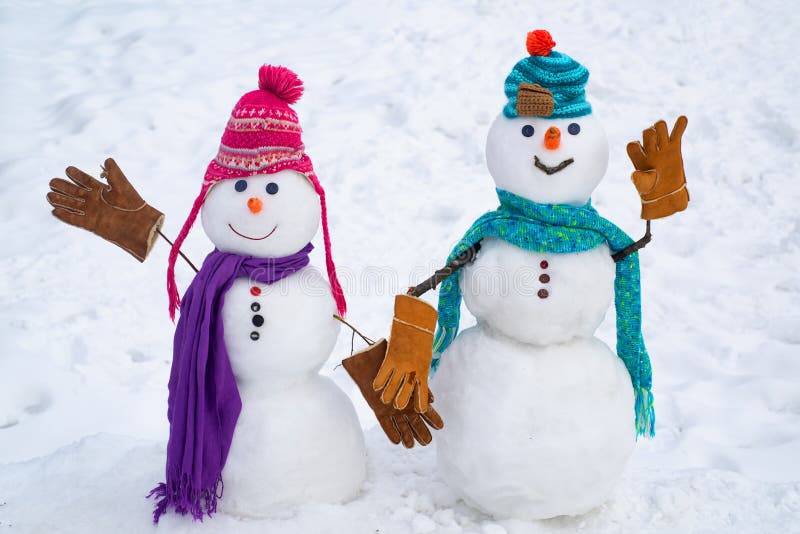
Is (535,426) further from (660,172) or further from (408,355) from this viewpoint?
(660,172)

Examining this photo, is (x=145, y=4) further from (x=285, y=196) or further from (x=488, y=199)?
(x=285, y=196)

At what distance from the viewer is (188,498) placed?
91.7 inches

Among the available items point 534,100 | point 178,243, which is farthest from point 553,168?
point 178,243

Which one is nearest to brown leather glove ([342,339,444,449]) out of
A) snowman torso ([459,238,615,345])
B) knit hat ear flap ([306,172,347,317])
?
knit hat ear flap ([306,172,347,317])

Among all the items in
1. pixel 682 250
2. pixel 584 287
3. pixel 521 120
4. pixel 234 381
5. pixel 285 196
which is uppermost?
pixel 521 120

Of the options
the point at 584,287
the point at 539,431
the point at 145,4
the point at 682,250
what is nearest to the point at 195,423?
the point at 539,431

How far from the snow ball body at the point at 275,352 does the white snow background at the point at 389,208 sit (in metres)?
0.10

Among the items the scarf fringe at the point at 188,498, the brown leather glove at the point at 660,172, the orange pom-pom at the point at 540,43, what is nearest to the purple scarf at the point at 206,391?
the scarf fringe at the point at 188,498

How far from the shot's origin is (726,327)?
380 centimetres

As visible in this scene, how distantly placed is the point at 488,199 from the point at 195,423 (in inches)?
98.6

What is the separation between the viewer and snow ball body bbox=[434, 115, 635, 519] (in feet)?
7.32

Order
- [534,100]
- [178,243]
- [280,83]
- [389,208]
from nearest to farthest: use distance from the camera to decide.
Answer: [534,100]
[280,83]
[178,243]
[389,208]

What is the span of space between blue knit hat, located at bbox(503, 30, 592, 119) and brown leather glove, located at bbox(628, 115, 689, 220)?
187mm

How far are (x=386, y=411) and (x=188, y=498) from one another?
605mm
